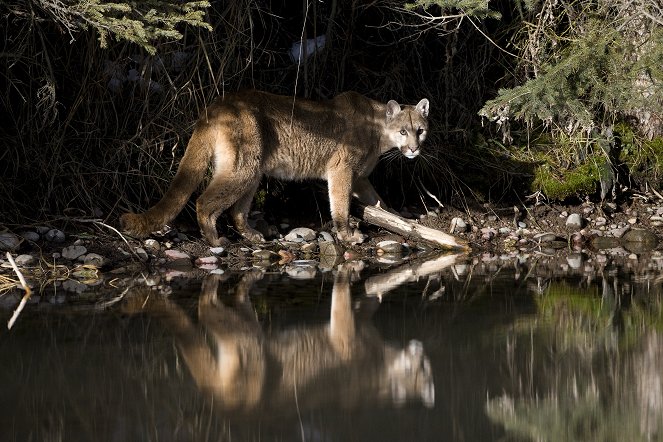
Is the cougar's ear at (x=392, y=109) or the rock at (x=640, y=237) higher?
the cougar's ear at (x=392, y=109)

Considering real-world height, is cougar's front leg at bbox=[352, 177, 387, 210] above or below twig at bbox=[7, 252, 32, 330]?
above

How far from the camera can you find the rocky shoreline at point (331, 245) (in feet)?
24.2

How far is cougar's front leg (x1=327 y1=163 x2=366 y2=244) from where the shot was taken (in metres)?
8.79

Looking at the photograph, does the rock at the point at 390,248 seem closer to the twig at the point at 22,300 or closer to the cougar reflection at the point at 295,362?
the cougar reflection at the point at 295,362

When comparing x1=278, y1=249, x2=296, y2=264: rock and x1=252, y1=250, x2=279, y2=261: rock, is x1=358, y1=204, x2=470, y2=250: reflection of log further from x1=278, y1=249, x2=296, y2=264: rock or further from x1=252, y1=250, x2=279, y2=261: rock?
x1=252, y1=250, x2=279, y2=261: rock

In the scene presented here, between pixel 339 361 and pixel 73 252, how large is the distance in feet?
11.6

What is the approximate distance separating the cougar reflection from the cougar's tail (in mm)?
1784

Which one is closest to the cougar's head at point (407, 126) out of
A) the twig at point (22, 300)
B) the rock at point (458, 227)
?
the rock at point (458, 227)

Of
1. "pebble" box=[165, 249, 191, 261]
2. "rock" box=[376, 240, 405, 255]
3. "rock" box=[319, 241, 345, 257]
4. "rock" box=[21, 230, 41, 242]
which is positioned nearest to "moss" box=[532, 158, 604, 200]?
"rock" box=[376, 240, 405, 255]

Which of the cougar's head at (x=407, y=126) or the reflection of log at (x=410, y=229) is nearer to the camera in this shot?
the reflection of log at (x=410, y=229)

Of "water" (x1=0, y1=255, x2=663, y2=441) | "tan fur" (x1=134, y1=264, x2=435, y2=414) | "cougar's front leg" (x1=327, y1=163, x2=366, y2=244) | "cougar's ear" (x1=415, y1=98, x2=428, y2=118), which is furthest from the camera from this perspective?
"cougar's ear" (x1=415, y1=98, x2=428, y2=118)

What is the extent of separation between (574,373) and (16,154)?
18.1ft

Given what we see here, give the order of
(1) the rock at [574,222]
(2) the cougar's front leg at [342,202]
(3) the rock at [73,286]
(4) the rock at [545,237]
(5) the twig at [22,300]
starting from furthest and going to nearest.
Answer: (1) the rock at [574,222]
(4) the rock at [545,237]
(2) the cougar's front leg at [342,202]
(3) the rock at [73,286]
(5) the twig at [22,300]

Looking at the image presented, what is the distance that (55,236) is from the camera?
774 cm
